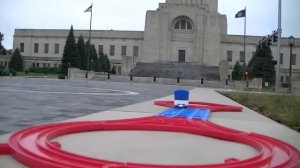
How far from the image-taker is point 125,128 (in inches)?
253

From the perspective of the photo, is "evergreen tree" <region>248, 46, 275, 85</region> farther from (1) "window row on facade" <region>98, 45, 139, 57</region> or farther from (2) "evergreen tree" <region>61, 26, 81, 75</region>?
(1) "window row on facade" <region>98, 45, 139, 57</region>

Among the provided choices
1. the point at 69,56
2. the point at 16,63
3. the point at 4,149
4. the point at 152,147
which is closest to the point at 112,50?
the point at 16,63

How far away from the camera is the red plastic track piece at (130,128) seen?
3535mm

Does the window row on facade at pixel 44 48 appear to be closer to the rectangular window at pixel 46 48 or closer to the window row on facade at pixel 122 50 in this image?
the rectangular window at pixel 46 48

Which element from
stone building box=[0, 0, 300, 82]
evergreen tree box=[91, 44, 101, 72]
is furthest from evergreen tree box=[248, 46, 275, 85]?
evergreen tree box=[91, 44, 101, 72]

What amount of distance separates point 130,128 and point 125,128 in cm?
10

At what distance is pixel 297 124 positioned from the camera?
839 centimetres

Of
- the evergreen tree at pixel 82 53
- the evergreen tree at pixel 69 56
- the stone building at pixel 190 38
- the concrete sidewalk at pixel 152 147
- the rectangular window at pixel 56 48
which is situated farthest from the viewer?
the rectangular window at pixel 56 48

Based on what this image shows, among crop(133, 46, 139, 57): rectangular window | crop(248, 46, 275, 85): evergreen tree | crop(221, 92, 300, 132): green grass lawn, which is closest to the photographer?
crop(221, 92, 300, 132): green grass lawn

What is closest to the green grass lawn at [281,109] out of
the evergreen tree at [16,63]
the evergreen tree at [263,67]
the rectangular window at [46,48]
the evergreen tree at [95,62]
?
the evergreen tree at [263,67]

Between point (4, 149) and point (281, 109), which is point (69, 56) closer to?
point (281, 109)

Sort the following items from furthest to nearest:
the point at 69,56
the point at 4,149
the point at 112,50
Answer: the point at 112,50, the point at 69,56, the point at 4,149

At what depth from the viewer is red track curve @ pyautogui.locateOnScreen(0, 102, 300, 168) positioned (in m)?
3.54

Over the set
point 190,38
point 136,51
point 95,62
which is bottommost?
point 95,62
